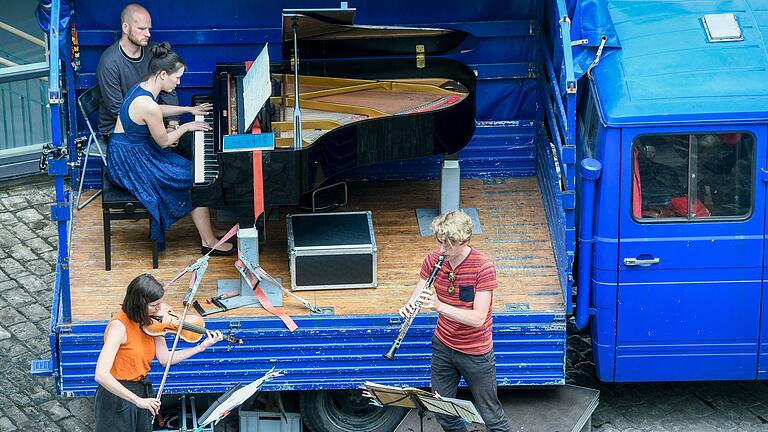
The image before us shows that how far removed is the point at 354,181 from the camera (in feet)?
30.8

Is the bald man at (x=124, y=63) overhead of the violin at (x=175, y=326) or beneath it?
overhead

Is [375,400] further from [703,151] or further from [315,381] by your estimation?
[703,151]

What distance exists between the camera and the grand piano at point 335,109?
25.4ft

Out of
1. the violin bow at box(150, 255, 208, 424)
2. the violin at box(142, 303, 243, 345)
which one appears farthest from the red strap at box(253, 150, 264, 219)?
the violin at box(142, 303, 243, 345)

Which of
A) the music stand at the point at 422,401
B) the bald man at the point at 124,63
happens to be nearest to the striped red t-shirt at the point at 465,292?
the music stand at the point at 422,401

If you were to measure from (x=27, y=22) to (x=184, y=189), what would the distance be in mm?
4641

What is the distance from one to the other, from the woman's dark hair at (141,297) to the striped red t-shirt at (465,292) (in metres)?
1.45

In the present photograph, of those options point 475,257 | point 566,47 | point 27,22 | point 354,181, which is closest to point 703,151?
point 566,47

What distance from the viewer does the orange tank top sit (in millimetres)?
6465

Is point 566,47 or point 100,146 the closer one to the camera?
point 566,47

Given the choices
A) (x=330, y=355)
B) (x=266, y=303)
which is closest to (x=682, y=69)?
(x=330, y=355)

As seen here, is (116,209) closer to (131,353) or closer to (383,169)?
(131,353)

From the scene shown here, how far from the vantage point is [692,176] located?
24.4 feet

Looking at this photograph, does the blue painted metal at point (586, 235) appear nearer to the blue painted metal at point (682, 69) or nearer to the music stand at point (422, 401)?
the blue painted metal at point (682, 69)
